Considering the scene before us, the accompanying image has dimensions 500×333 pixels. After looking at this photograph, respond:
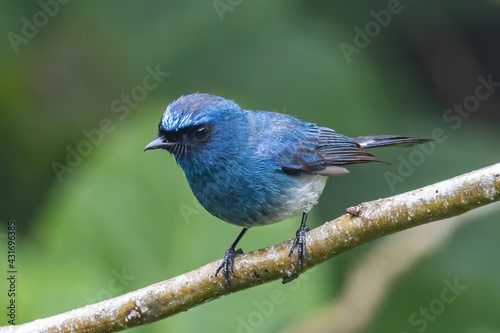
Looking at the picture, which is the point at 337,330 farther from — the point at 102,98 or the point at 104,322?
the point at 102,98

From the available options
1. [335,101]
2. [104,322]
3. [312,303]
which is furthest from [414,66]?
[104,322]

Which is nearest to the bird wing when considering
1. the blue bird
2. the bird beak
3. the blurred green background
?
the blue bird

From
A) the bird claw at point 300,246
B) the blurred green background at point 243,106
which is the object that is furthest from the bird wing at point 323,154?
the bird claw at point 300,246

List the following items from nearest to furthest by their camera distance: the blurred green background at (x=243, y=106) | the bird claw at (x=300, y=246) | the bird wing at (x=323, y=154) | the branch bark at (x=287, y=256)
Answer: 1. the branch bark at (x=287, y=256)
2. the bird claw at (x=300, y=246)
3. the bird wing at (x=323, y=154)
4. the blurred green background at (x=243, y=106)

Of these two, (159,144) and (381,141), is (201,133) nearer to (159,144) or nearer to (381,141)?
(159,144)

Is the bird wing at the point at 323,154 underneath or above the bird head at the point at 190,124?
underneath

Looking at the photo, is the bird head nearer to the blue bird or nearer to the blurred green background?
the blue bird

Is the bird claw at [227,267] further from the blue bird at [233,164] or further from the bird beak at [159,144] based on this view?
the bird beak at [159,144]

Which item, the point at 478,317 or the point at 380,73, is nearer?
the point at 478,317
